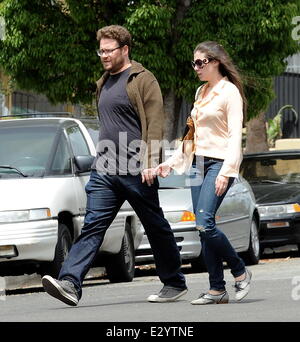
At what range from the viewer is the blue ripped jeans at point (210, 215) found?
970 centimetres

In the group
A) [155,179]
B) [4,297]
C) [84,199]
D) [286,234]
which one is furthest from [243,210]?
[155,179]

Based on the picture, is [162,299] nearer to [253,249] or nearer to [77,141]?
[77,141]

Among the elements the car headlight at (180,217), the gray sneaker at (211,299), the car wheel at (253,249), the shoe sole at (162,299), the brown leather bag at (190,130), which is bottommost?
the car wheel at (253,249)

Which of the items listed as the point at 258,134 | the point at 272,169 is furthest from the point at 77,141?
the point at 258,134

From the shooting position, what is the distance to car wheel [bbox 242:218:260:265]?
55.6ft

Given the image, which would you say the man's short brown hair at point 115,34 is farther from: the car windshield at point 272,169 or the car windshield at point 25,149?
the car windshield at point 272,169

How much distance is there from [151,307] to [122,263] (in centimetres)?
412

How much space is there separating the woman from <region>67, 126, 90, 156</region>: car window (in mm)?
3690

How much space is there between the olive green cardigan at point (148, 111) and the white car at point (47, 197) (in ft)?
8.82

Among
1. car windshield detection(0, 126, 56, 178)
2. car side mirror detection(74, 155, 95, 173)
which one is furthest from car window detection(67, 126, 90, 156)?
car side mirror detection(74, 155, 95, 173)

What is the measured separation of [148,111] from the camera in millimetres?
9875

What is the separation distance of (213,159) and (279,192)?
899 centimetres

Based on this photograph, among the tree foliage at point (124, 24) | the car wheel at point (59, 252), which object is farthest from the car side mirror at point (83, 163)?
the tree foliage at point (124, 24)

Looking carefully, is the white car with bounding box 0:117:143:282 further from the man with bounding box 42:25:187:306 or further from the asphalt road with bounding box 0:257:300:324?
the man with bounding box 42:25:187:306
